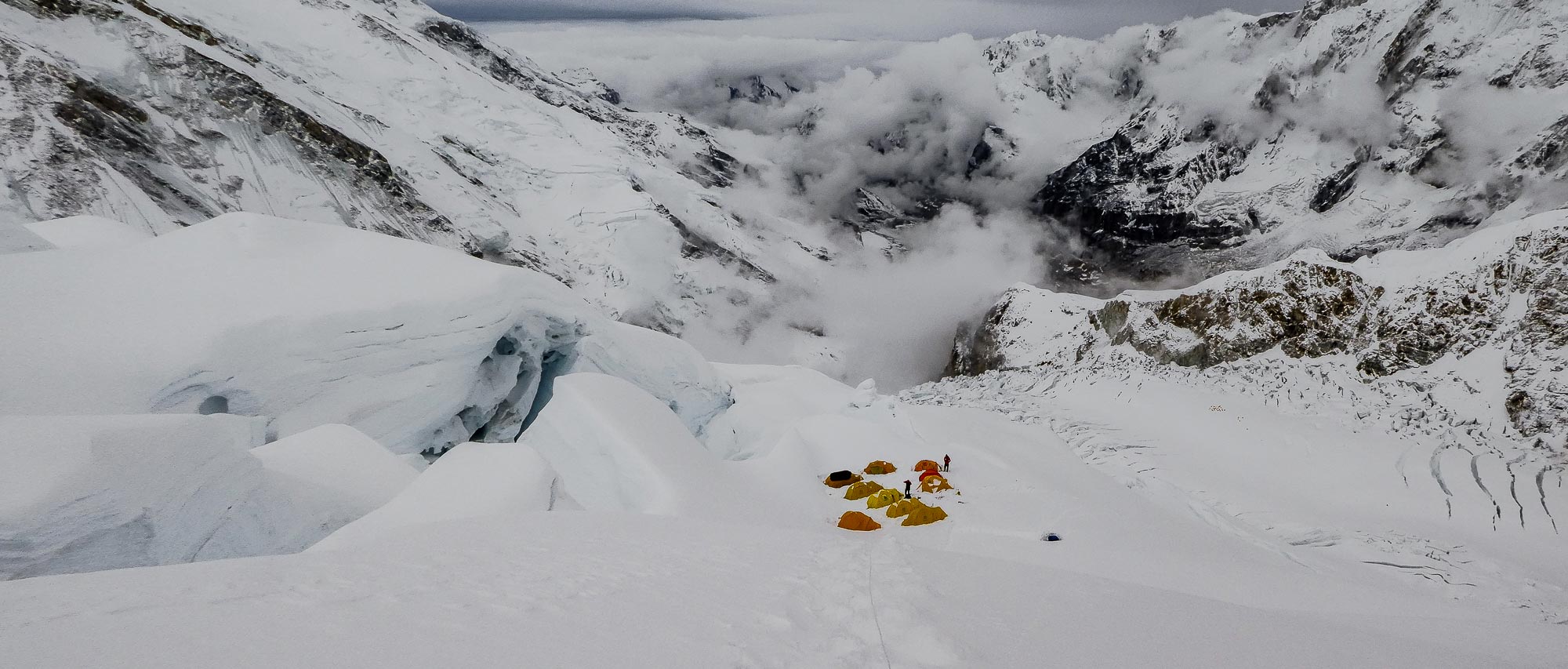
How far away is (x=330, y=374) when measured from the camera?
14219 mm

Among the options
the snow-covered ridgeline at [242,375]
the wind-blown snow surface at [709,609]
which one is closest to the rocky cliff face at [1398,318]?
the wind-blown snow surface at [709,609]

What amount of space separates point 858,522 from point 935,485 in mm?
3669

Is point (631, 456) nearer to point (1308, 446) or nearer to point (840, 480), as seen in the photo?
point (840, 480)

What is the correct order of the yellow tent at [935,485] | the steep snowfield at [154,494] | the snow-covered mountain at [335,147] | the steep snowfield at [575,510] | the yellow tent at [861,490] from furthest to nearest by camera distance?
the snow-covered mountain at [335,147] → the yellow tent at [861,490] → the yellow tent at [935,485] → the steep snowfield at [154,494] → the steep snowfield at [575,510]

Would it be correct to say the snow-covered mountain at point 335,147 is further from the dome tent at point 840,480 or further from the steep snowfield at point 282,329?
the dome tent at point 840,480

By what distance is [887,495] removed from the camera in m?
14.7

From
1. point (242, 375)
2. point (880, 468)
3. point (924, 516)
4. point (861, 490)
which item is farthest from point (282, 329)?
point (880, 468)

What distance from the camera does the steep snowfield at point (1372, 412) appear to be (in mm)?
13203

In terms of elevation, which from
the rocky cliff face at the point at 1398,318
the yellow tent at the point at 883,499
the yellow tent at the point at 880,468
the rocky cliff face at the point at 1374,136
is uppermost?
the rocky cliff face at the point at 1374,136

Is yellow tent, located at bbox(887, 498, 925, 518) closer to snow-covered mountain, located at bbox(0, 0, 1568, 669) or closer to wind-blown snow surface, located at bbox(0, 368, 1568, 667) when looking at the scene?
snow-covered mountain, located at bbox(0, 0, 1568, 669)

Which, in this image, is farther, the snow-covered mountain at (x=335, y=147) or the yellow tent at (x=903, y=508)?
the snow-covered mountain at (x=335, y=147)

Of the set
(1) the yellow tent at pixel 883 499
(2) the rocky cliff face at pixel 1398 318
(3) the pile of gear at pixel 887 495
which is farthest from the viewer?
(2) the rocky cliff face at pixel 1398 318

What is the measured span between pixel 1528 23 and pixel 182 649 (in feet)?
622

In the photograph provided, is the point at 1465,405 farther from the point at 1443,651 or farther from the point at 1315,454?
the point at 1443,651
